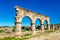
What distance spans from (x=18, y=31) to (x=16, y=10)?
309cm

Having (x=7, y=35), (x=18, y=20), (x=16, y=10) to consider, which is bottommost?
(x=7, y=35)

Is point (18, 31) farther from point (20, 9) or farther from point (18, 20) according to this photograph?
point (20, 9)

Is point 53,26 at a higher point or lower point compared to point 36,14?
lower

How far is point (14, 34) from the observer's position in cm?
1873

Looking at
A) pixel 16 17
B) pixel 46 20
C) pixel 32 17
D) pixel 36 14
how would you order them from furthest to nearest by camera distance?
pixel 46 20 < pixel 36 14 < pixel 32 17 < pixel 16 17

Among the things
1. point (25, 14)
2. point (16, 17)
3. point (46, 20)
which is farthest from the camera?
point (46, 20)

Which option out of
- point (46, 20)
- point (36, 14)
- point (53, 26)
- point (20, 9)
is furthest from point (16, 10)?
point (53, 26)

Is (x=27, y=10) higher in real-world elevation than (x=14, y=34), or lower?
higher

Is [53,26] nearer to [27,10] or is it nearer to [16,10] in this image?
[27,10]

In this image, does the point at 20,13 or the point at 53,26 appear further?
the point at 53,26

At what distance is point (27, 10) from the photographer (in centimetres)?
2105

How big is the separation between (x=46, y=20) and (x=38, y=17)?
382 centimetres

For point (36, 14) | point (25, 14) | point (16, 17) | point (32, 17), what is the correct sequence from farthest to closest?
point (36, 14) < point (32, 17) < point (25, 14) < point (16, 17)

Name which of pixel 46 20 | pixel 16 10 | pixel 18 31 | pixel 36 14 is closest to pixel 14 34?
pixel 18 31
